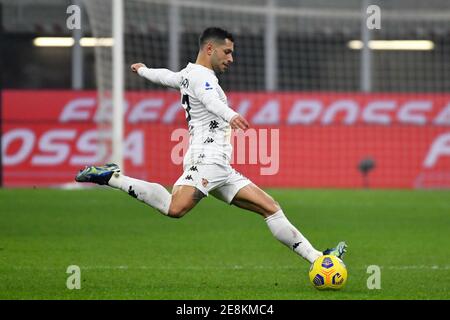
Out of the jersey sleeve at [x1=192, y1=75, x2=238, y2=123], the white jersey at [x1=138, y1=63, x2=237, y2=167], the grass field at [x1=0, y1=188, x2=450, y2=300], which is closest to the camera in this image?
the jersey sleeve at [x1=192, y1=75, x2=238, y2=123]

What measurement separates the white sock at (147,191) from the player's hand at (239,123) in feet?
3.39

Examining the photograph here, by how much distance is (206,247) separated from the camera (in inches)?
516

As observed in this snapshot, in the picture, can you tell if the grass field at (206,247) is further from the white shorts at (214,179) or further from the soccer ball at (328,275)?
the white shorts at (214,179)

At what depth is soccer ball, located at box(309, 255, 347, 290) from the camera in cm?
927

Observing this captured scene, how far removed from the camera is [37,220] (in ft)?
51.6

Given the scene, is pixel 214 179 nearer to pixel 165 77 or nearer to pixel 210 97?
pixel 210 97

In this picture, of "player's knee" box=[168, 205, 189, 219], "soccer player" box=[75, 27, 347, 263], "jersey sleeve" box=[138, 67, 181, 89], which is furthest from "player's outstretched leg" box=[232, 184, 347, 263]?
"jersey sleeve" box=[138, 67, 181, 89]

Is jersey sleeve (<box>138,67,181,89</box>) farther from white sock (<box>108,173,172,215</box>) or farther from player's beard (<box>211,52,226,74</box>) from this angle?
white sock (<box>108,173,172,215</box>)

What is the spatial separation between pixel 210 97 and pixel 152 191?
3.15ft

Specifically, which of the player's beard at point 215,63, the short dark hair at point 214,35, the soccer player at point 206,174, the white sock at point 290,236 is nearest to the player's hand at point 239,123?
the soccer player at point 206,174

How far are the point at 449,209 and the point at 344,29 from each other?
10477mm

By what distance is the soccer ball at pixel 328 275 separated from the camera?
9.27 meters
